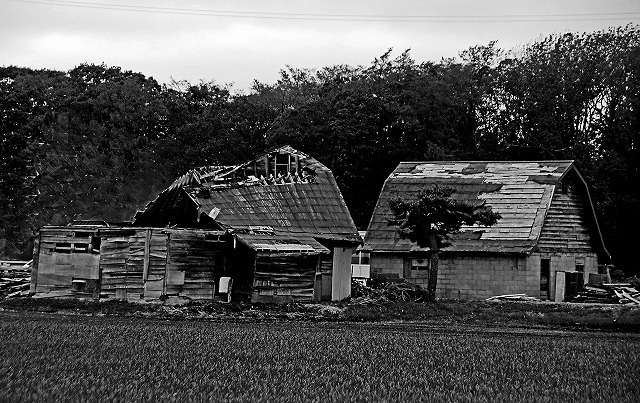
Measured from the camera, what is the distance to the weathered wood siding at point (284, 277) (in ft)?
144

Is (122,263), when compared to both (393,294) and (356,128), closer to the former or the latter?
(393,294)

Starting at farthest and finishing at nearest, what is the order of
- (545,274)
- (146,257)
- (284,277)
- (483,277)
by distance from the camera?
(545,274), (483,277), (284,277), (146,257)

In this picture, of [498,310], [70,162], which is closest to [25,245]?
[70,162]

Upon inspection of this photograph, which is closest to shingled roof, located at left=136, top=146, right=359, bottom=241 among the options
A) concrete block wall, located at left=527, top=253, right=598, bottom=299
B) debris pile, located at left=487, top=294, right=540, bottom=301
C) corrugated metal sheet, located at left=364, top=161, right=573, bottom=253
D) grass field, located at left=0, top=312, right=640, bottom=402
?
corrugated metal sheet, located at left=364, top=161, right=573, bottom=253

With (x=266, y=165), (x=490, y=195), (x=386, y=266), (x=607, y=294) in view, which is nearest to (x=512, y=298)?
(x=607, y=294)

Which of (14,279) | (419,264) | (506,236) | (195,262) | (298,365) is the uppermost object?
(506,236)

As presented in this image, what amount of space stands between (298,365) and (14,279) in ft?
99.7

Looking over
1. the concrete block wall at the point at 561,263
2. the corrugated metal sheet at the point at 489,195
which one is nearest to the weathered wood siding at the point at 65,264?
the corrugated metal sheet at the point at 489,195

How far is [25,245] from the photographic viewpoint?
8012cm

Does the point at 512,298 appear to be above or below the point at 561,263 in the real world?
below

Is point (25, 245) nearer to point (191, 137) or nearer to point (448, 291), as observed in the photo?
point (191, 137)

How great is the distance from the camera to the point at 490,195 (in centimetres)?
5553

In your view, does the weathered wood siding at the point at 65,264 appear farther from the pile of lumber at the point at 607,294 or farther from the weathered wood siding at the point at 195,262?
the pile of lumber at the point at 607,294

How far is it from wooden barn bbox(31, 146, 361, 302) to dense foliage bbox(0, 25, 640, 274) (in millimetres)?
26837
